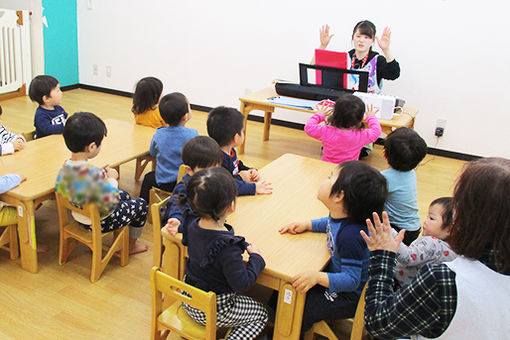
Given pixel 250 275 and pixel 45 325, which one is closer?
pixel 250 275

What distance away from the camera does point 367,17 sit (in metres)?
4.72

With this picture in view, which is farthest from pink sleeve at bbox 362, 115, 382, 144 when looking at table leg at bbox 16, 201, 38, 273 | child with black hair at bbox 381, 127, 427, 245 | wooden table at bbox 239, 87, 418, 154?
table leg at bbox 16, 201, 38, 273

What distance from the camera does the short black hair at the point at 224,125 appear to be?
227 centimetres

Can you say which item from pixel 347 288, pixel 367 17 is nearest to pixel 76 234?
pixel 347 288

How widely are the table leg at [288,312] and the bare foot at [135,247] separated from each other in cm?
124

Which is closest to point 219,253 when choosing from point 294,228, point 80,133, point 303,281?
point 303,281

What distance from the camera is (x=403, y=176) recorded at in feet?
7.20

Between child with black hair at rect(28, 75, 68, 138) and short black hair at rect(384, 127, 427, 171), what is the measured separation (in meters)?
2.11

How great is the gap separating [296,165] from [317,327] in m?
1.03

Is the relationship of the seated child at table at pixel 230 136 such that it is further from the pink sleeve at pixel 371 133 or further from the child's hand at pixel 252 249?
the pink sleeve at pixel 371 133

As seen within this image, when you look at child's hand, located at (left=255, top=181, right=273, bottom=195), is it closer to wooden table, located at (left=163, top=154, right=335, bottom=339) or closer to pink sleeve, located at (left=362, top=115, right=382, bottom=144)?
wooden table, located at (left=163, top=154, right=335, bottom=339)

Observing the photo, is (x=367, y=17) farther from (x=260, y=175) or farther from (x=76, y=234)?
(x=76, y=234)

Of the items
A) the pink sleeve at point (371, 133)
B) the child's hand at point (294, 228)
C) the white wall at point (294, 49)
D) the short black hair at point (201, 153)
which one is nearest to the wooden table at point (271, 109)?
the pink sleeve at point (371, 133)

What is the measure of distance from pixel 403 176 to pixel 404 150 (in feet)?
0.45
